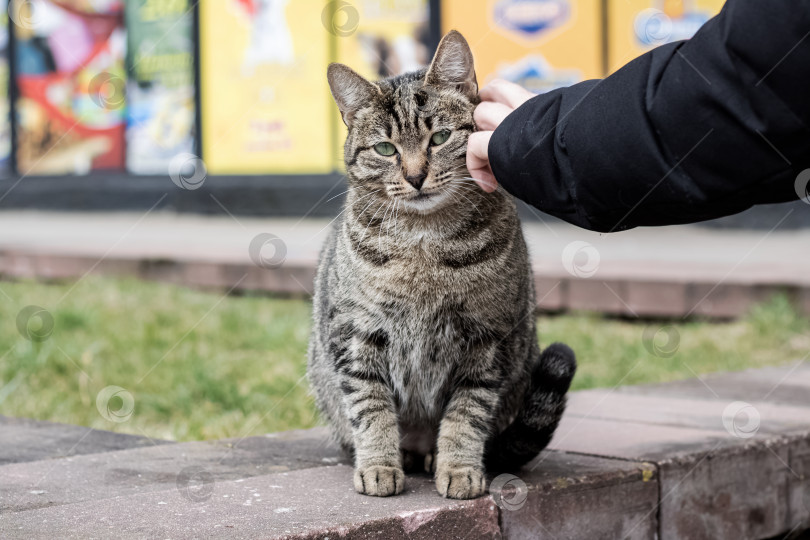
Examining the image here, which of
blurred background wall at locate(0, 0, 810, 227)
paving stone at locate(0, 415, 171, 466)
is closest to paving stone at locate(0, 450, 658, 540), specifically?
paving stone at locate(0, 415, 171, 466)

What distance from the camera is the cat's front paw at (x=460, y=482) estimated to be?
2.52 metres

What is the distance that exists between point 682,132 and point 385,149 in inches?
43.1

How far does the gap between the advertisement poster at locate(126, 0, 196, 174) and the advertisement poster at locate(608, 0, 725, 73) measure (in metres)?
5.03

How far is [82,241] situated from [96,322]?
3881 millimetres

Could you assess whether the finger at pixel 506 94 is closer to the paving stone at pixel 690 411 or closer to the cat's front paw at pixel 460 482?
the cat's front paw at pixel 460 482

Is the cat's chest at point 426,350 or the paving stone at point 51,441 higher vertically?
the cat's chest at point 426,350

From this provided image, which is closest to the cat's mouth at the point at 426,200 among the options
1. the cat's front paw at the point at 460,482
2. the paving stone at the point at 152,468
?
the cat's front paw at the point at 460,482

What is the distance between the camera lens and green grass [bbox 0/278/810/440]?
441 centimetres

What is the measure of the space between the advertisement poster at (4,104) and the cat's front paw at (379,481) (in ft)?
40.5

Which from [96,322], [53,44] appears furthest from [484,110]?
[53,44]

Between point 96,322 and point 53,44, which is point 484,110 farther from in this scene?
point 53,44

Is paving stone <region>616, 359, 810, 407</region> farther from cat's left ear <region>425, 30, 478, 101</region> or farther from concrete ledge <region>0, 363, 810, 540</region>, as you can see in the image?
cat's left ear <region>425, 30, 478, 101</region>

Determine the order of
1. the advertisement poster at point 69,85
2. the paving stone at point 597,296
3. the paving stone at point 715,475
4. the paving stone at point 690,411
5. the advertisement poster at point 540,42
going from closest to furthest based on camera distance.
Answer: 1. the paving stone at point 715,475
2. the paving stone at point 690,411
3. the paving stone at point 597,296
4. the advertisement poster at point 540,42
5. the advertisement poster at point 69,85

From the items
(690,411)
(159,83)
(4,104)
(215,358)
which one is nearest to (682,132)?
(690,411)
